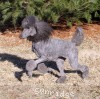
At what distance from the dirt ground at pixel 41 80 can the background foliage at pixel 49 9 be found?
77 cm

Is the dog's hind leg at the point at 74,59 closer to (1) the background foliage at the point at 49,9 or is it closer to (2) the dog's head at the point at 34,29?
(2) the dog's head at the point at 34,29

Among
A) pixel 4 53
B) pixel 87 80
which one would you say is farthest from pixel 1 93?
pixel 4 53

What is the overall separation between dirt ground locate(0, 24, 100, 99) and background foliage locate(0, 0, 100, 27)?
770 mm

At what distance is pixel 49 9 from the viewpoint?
9906 mm

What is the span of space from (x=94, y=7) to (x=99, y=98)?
12.9ft

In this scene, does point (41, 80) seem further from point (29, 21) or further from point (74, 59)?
point (29, 21)

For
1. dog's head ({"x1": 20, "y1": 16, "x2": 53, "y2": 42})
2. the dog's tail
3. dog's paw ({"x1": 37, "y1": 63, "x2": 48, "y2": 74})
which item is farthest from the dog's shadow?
dog's head ({"x1": 20, "y1": 16, "x2": 53, "y2": 42})

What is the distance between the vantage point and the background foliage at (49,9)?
32.4 feet

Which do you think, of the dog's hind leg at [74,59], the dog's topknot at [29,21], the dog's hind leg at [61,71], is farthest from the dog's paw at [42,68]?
the dog's topknot at [29,21]

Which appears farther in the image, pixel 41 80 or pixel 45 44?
pixel 41 80

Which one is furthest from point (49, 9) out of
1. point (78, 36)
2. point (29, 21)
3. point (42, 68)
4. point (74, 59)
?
point (29, 21)

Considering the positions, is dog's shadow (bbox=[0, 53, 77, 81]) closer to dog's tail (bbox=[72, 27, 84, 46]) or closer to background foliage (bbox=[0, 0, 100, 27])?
dog's tail (bbox=[72, 27, 84, 46])

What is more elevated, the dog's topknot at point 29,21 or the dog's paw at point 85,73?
the dog's topknot at point 29,21

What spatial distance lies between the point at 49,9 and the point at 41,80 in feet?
→ 9.34
